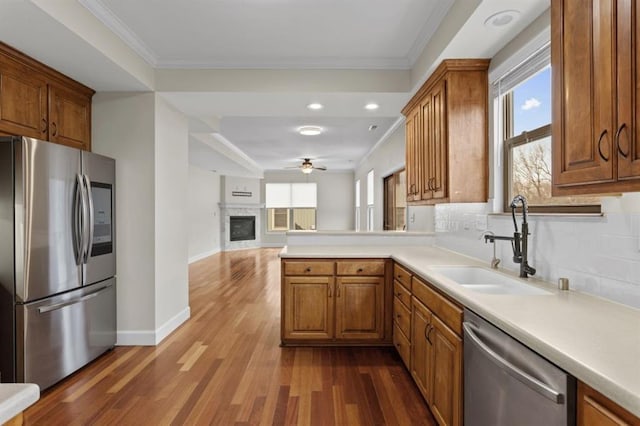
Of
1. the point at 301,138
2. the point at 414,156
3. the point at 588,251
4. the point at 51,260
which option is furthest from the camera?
the point at 301,138

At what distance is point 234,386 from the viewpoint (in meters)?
2.61

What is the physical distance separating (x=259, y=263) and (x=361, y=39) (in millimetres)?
6433

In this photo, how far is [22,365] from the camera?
2.35 meters

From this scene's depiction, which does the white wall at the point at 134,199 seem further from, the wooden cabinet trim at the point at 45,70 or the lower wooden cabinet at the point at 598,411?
the lower wooden cabinet at the point at 598,411

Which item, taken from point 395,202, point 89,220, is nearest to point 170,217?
point 89,220

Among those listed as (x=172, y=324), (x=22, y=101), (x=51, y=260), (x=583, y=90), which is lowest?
(x=172, y=324)

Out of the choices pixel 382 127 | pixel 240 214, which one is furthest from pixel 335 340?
pixel 240 214

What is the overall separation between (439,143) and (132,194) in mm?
2876

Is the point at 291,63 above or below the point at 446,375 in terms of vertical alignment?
above

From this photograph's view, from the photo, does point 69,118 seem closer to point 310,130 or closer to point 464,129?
point 464,129

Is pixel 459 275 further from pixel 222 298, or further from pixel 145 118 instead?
pixel 222 298

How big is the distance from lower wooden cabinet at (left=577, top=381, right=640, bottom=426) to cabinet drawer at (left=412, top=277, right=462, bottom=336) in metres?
0.73

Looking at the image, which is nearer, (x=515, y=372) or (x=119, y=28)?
(x=515, y=372)

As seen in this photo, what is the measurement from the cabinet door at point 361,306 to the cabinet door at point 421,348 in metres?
0.71
